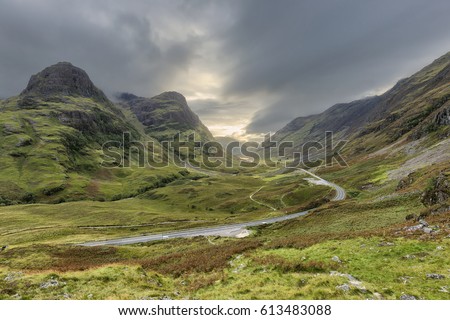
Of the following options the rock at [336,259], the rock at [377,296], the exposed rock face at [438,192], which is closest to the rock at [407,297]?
the rock at [377,296]

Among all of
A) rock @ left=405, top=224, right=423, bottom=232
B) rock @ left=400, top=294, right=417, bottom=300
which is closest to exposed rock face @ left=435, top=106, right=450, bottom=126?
rock @ left=405, top=224, right=423, bottom=232

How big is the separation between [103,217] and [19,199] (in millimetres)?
106408

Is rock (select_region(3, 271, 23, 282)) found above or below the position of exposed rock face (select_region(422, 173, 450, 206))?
below

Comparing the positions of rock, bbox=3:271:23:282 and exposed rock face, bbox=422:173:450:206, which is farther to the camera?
exposed rock face, bbox=422:173:450:206

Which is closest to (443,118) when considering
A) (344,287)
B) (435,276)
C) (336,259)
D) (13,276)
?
(336,259)

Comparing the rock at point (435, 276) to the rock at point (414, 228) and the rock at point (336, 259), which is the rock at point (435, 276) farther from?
the rock at point (414, 228)

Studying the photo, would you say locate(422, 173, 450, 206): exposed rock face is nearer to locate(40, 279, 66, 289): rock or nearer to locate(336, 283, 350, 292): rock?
locate(336, 283, 350, 292): rock

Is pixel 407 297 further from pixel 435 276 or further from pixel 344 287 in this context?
pixel 435 276

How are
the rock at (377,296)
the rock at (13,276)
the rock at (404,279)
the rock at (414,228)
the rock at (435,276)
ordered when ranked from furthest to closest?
the rock at (414,228), the rock at (13,276), the rock at (404,279), the rock at (435,276), the rock at (377,296)

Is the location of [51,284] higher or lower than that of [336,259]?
higher

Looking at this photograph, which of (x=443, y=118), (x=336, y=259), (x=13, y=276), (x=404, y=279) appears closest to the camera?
(x=404, y=279)

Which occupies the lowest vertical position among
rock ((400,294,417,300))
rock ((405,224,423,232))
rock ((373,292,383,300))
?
rock ((373,292,383,300))
